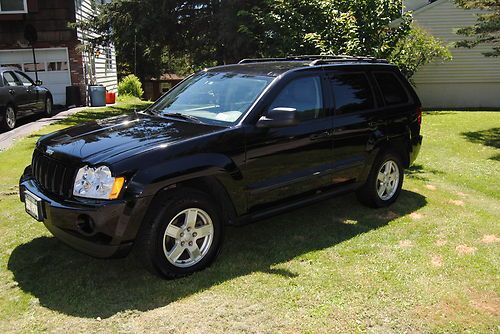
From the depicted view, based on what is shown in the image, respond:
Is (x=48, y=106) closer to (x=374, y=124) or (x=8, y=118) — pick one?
(x=8, y=118)

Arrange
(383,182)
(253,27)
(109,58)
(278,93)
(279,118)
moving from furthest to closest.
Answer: (109,58) < (253,27) < (383,182) < (278,93) < (279,118)

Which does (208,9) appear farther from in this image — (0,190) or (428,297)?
(428,297)

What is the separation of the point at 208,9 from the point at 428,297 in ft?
48.0

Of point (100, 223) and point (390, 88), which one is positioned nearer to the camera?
point (100, 223)

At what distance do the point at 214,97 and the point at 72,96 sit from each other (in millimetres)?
15298

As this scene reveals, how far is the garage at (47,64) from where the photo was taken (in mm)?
18422

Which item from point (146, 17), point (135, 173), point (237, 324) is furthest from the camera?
point (146, 17)

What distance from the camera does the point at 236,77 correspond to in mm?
5051

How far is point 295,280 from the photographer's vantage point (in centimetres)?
405

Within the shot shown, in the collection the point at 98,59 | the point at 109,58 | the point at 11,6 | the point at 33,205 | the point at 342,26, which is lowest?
the point at 33,205

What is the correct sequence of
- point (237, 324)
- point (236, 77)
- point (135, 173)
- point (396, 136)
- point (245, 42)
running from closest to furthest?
point (237, 324)
point (135, 173)
point (236, 77)
point (396, 136)
point (245, 42)

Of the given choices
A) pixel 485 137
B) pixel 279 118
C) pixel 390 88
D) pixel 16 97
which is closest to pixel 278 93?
pixel 279 118

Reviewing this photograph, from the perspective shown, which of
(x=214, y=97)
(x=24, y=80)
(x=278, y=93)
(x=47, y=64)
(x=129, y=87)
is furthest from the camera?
(x=129, y=87)

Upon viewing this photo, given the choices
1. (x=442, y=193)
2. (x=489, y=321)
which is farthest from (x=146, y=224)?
(x=442, y=193)
